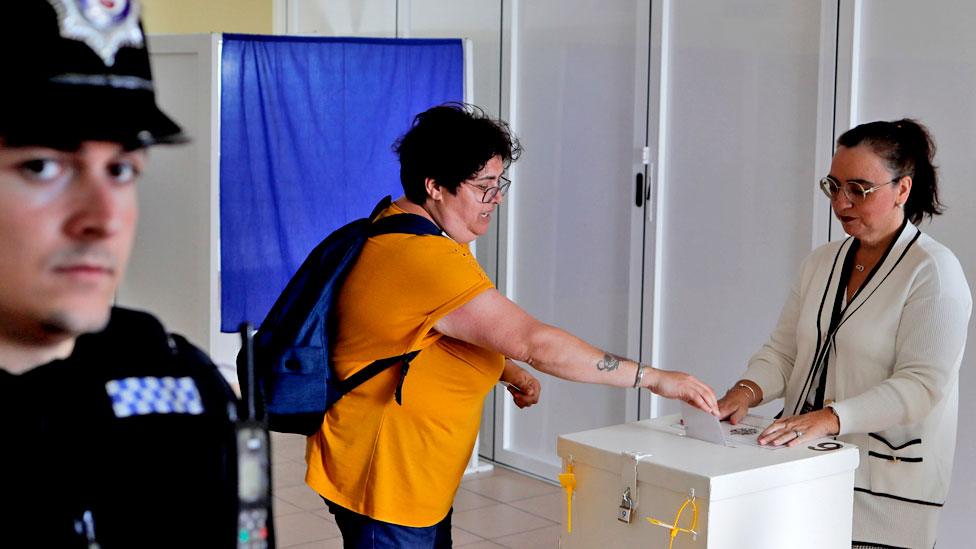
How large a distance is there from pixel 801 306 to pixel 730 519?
0.66m

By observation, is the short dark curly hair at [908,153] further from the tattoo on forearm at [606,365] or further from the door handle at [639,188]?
the door handle at [639,188]

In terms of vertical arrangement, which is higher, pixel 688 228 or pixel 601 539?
pixel 688 228

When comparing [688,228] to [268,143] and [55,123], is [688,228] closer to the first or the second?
[268,143]

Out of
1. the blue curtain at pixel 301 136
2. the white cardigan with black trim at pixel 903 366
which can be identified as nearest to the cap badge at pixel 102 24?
the white cardigan with black trim at pixel 903 366

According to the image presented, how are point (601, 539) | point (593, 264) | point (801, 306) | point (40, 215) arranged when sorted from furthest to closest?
1. point (593, 264)
2. point (801, 306)
3. point (601, 539)
4. point (40, 215)

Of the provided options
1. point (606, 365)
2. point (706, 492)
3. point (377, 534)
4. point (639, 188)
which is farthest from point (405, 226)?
point (639, 188)

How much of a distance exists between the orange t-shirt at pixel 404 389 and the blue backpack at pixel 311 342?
0.02m

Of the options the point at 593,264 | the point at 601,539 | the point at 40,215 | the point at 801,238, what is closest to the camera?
the point at 40,215

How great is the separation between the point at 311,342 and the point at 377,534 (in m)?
0.37

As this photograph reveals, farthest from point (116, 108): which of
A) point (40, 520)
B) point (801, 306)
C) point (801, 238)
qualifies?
point (801, 238)

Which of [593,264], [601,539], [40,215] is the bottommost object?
[601,539]

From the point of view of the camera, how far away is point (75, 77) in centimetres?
68

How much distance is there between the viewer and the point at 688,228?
12.9ft

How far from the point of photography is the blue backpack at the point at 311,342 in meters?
1.83
